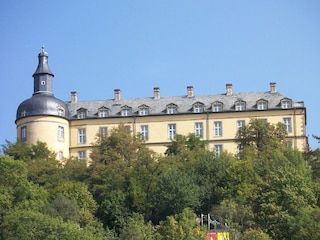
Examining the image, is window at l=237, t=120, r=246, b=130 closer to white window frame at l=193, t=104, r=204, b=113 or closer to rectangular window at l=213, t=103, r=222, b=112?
rectangular window at l=213, t=103, r=222, b=112

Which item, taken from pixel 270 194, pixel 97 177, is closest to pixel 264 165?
pixel 270 194

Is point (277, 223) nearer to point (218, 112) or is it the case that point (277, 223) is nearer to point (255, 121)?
point (255, 121)

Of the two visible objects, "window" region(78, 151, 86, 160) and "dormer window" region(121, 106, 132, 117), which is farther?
"dormer window" region(121, 106, 132, 117)

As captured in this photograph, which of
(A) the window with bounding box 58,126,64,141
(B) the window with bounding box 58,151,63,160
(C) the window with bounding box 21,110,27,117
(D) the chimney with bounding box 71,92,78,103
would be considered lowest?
(B) the window with bounding box 58,151,63,160

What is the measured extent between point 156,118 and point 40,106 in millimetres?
10598

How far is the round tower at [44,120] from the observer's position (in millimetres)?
76500

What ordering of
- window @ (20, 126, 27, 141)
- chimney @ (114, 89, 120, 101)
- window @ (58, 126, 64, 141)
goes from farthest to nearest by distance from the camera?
chimney @ (114, 89, 120, 101), window @ (58, 126, 64, 141), window @ (20, 126, 27, 141)

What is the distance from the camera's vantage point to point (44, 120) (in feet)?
251

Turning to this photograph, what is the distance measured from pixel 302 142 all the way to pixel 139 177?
723 inches

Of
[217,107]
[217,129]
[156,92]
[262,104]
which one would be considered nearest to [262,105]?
[262,104]

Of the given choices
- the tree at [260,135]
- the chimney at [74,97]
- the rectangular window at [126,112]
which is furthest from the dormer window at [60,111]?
the tree at [260,135]

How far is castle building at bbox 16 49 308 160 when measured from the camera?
253 ft

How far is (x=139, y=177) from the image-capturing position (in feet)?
216

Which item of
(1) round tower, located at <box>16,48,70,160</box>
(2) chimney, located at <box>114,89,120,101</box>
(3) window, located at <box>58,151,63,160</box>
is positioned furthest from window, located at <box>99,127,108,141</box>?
(2) chimney, located at <box>114,89,120,101</box>
